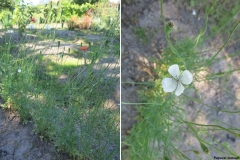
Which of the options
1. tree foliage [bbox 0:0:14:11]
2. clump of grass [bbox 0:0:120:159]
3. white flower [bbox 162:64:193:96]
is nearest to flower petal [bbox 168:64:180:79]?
white flower [bbox 162:64:193:96]

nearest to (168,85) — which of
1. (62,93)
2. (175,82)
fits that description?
(175,82)

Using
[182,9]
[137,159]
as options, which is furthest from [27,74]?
[182,9]

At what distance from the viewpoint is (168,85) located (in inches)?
28.8

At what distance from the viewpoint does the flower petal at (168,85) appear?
731 millimetres

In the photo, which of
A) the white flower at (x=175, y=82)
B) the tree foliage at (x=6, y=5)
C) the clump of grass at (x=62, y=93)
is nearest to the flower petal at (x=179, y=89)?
the white flower at (x=175, y=82)

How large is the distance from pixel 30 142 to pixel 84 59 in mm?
307

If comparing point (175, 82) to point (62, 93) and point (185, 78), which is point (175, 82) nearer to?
point (185, 78)

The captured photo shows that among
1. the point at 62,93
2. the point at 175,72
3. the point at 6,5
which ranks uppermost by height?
the point at 6,5

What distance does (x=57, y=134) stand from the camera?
0.87 m

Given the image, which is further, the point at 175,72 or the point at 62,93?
the point at 62,93

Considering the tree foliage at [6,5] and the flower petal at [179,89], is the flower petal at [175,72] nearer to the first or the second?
the flower petal at [179,89]

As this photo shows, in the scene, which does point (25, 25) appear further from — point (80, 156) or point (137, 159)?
point (137, 159)

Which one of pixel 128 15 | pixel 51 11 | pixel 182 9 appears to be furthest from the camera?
pixel 182 9

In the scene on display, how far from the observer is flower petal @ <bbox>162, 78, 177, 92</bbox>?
28.8 inches
